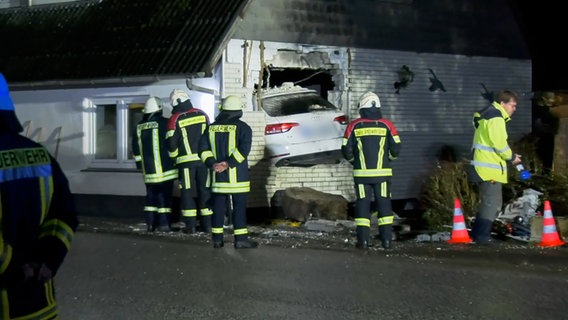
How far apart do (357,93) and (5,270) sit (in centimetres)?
1209

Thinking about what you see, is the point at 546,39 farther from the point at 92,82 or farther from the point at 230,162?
the point at 230,162

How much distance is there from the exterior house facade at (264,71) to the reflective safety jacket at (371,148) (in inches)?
136

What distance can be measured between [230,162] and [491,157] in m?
2.96

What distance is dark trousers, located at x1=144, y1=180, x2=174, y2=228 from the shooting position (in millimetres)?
13195

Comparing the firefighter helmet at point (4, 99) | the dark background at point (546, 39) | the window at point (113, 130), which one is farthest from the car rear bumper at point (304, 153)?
the firefighter helmet at point (4, 99)

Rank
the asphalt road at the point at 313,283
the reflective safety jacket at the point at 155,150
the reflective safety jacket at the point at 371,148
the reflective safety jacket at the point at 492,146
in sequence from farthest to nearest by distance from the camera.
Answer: the reflective safety jacket at the point at 155,150 < the reflective safety jacket at the point at 371,148 < the reflective safety jacket at the point at 492,146 < the asphalt road at the point at 313,283

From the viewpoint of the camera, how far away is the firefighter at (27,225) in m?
3.74

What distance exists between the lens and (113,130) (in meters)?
15.9

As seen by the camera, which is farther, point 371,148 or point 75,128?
point 75,128

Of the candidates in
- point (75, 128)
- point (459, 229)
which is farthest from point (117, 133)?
point (459, 229)

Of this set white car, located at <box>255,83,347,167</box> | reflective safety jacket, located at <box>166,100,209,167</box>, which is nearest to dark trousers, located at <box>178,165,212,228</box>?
reflective safety jacket, located at <box>166,100,209,167</box>

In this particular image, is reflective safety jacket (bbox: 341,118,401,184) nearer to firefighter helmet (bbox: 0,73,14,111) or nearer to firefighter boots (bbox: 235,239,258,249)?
firefighter boots (bbox: 235,239,258,249)

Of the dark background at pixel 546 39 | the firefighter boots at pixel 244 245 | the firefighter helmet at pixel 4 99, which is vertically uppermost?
the dark background at pixel 546 39

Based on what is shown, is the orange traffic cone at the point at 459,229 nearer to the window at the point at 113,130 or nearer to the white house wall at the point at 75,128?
the white house wall at the point at 75,128
